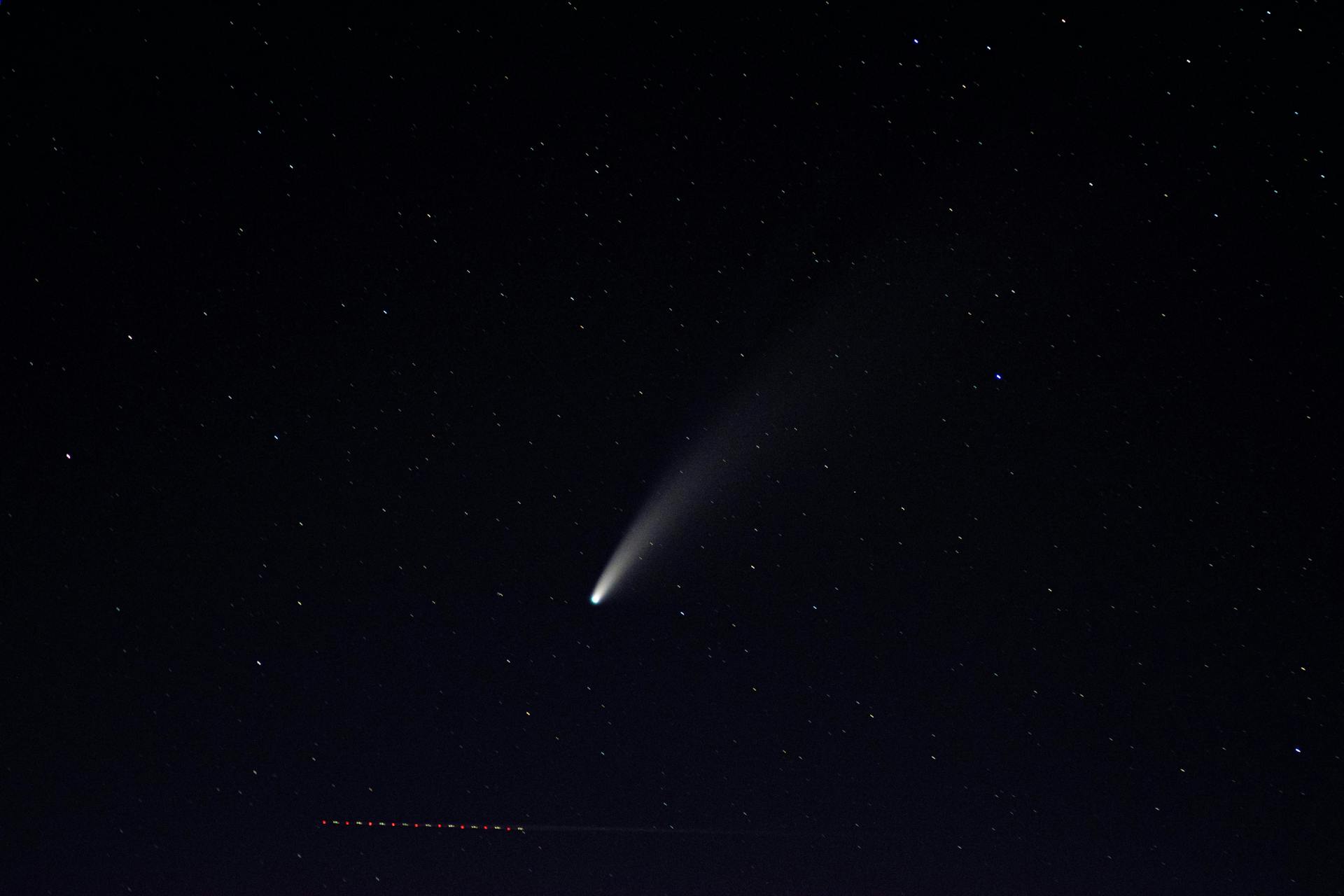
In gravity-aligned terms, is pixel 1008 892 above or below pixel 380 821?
below

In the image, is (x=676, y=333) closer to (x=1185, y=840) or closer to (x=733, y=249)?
(x=733, y=249)

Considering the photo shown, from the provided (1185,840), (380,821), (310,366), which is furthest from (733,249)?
(1185,840)

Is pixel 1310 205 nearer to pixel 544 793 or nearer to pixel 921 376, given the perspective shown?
pixel 921 376

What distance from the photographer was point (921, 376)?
67.6 inches

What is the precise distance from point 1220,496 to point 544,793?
1397 mm

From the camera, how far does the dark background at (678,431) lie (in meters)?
1.55

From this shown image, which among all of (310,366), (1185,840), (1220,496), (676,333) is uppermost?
(310,366)

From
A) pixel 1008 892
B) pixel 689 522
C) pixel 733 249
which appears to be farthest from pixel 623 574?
pixel 1008 892

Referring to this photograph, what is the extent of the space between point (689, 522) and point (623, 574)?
0.52ft

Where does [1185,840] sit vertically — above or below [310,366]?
below

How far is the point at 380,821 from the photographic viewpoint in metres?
1.76

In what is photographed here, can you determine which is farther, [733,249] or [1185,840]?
[1185,840]

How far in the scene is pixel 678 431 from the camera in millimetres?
1719

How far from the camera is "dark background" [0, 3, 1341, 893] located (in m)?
1.55
